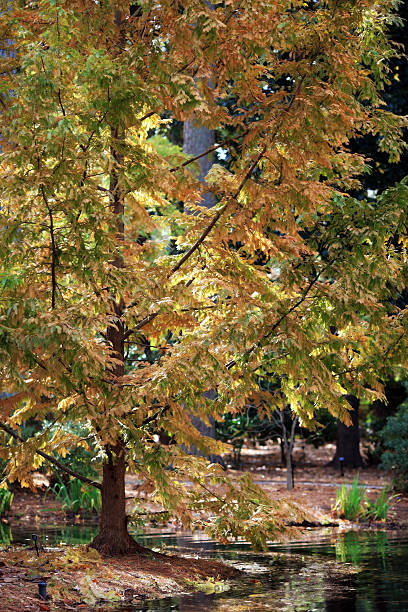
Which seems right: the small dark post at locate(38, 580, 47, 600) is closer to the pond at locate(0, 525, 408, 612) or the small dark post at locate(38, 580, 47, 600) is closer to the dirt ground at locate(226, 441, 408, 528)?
the pond at locate(0, 525, 408, 612)

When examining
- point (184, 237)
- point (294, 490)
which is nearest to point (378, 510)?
point (294, 490)

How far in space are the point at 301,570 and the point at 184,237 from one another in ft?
13.0

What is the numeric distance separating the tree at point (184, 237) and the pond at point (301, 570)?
76 cm

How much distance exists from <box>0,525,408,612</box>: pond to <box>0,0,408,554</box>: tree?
756 millimetres

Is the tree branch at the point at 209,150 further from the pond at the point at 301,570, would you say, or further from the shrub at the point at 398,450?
the shrub at the point at 398,450

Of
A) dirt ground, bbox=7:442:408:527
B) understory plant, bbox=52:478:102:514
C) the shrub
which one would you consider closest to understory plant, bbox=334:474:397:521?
A: dirt ground, bbox=7:442:408:527

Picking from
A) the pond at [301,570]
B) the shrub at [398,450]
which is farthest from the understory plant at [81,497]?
the shrub at [398,450]

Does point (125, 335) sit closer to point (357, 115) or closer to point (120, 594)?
point (120, 594)

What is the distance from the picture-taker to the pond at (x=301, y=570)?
6821 millimetres

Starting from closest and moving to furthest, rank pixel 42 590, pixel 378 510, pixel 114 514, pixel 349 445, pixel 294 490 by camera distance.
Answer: pixel 42 590 → pixel 114 514 → pixel 378 510 → pixel 294 490 → pixel 349 445

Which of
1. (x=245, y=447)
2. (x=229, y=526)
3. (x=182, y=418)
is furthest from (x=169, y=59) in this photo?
(x=245, y=447)

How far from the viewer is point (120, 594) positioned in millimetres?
7219

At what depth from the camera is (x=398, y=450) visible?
17234 millimetres

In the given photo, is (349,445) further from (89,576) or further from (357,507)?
(89,576)
